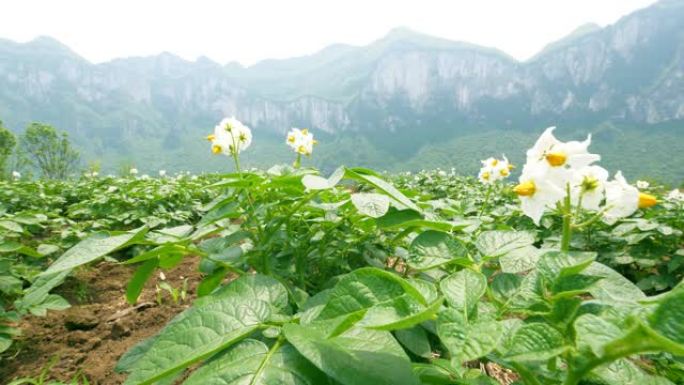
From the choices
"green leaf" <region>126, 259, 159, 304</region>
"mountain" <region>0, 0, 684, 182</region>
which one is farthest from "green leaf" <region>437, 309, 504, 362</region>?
"mountain" <region>0, 0, 684, 182</region>

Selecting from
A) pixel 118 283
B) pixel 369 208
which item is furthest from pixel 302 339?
pixel 118 283

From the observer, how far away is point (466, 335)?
20.4 inches

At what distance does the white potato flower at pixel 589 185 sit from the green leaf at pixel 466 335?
460mm

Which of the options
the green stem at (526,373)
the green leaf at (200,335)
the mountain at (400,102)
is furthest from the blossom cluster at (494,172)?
the mountain at (400,102)

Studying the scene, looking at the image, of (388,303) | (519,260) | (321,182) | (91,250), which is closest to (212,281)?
(91,250)

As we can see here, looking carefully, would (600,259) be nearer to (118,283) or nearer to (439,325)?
(439,325)

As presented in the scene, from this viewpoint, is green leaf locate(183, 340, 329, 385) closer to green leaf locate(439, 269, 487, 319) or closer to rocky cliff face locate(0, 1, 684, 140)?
green leaf locate(439, 269, 487, 319)

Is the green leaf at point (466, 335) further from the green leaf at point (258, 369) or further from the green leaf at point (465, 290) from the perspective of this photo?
the green leaf at point (258, 369)

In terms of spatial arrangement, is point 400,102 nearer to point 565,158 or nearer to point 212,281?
Result: point 212,281

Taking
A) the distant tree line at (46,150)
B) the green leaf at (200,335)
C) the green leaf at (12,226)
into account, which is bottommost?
the distant tree line at (46,150)

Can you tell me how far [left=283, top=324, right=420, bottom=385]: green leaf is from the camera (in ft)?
1.72

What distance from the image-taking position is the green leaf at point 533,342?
475mm

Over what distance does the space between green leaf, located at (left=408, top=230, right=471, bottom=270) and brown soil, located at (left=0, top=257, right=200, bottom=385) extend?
1.32 meters

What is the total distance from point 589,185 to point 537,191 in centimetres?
11
